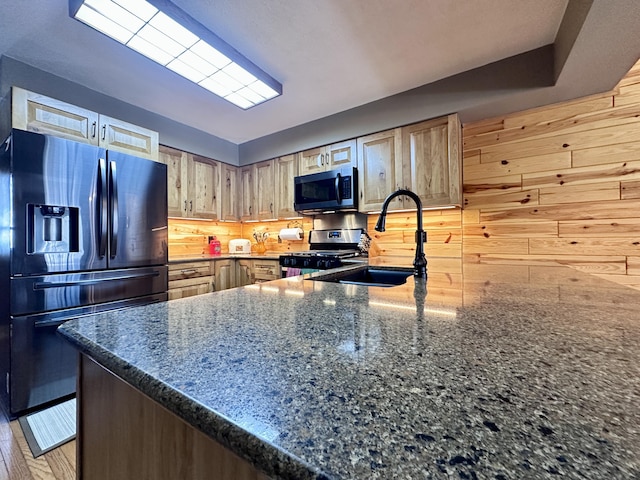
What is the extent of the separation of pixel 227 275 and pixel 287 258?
0.87 metres

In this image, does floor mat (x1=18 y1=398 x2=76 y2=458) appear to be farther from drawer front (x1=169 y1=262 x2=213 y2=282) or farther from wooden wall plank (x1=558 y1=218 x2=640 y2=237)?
wooden wall plank (x1=558 y1=218 x2=640 y2=237)

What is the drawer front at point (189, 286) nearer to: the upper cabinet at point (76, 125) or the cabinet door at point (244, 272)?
the cabinet door at point (244, 272)

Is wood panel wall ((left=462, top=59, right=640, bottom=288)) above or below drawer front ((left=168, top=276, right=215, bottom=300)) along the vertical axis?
above

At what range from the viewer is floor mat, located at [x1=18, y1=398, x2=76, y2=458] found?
144 cm

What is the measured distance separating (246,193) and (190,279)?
1.42 m

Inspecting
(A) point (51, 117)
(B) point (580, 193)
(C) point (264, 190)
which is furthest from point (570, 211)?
(A) point (51, 117)

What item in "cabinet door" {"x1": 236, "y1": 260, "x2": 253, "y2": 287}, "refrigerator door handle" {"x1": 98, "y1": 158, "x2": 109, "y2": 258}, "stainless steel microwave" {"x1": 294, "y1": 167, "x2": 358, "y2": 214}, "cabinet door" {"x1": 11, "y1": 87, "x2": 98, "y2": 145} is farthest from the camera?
"cabinet door" {"x1": 236, "y1": 260, "x2": 253, "y2": 287}

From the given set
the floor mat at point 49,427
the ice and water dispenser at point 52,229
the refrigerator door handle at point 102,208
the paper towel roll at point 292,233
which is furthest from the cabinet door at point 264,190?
the floor mat at point 49,427

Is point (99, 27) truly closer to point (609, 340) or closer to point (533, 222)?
point (609, 340)

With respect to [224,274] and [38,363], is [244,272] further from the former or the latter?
[38,363]

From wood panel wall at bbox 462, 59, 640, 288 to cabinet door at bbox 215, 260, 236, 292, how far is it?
2504mm

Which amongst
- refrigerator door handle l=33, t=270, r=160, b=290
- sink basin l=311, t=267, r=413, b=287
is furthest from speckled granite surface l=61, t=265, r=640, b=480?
refrigerator door handle l=33, t=270, r=160, b=290

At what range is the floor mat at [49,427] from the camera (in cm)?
144

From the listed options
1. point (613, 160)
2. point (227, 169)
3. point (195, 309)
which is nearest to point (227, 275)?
point (227, 169)
